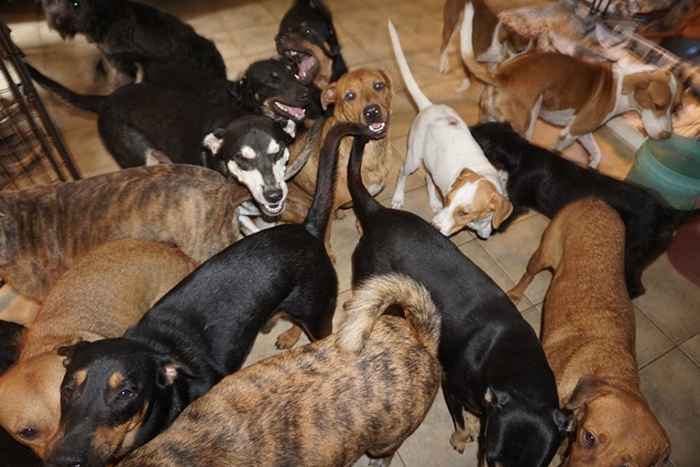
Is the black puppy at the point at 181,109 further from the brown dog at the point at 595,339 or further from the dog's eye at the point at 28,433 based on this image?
the brown dog at the point at 595,339

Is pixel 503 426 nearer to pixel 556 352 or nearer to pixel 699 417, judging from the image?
pixel 556 352

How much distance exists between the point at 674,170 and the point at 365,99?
116 inches

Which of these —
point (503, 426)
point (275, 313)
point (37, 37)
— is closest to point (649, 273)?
point (503, 426)

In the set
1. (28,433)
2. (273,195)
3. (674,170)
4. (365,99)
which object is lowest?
(28,433)

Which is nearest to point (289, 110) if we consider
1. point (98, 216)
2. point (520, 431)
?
point (98, 216)

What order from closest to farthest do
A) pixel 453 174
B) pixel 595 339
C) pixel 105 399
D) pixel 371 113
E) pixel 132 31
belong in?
pixel 105 399, pixel 595 339, pixel 371 113, pixel 453 174, pixel 132 31

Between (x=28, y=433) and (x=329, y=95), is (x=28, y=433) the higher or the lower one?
the lower one

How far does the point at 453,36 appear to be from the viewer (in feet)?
19.2

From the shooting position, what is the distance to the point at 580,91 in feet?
14.9

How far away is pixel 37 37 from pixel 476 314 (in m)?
7.25

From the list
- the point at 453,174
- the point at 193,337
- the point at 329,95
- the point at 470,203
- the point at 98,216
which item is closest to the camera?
the point at 193,337

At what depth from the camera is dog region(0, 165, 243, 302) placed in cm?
305

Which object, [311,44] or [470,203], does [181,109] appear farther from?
[470,203]

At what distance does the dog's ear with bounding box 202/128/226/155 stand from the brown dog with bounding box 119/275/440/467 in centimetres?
196
